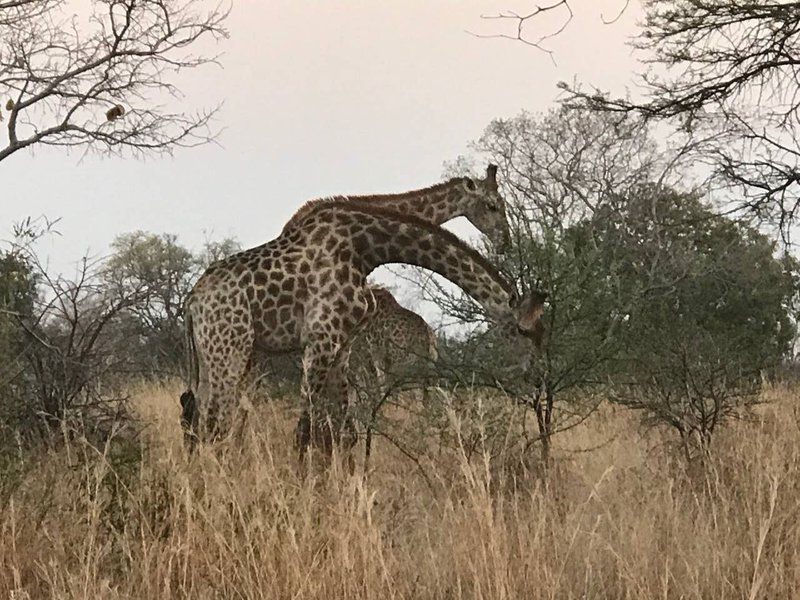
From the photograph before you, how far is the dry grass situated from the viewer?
3154 millimetres

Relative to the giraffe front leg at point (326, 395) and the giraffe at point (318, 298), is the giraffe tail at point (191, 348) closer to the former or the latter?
the giraffe at point (318, 298)

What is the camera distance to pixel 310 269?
6.00 metres

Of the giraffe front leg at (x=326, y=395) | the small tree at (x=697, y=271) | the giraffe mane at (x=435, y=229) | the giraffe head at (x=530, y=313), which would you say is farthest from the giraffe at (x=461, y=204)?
the small tree at (x=697, y=271)

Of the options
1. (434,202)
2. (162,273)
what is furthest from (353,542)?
(162,273)

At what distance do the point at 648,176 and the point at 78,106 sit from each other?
43.4 feet

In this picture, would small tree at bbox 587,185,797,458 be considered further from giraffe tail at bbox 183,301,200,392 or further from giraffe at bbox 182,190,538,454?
giraffe tail at bbox 183,301,200,392

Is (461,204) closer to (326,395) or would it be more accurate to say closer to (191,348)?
(326,395)

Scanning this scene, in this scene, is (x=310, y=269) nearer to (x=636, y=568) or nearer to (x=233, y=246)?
(x=636, y=568)

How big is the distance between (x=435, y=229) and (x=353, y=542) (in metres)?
2.98

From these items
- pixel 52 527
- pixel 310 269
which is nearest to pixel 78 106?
pixel 310 269

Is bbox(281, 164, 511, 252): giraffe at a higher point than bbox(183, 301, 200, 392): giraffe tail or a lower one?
higher

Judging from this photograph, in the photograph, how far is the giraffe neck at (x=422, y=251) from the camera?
5.91 m

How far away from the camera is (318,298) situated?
5887 mm

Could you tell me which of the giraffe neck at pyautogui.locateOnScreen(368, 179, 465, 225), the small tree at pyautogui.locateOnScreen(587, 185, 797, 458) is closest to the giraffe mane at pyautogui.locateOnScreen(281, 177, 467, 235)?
the giraffe neck at pyautogui.locateOnScreen(368, 179, 465, 225)
